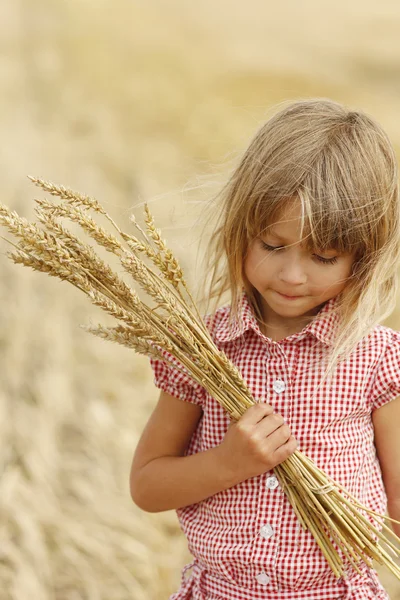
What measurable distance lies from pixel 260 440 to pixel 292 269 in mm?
352

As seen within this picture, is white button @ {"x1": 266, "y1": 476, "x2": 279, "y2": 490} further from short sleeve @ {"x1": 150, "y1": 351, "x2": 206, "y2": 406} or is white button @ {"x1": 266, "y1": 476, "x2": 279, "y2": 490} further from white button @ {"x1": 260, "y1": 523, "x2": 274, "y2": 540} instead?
short sleeve @ {"x1": 150, "y1": 351, "x2": 206, "y2": 406}

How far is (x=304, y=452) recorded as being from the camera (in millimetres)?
1993

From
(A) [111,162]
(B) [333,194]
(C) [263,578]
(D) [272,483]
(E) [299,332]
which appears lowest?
(C) [263,578]

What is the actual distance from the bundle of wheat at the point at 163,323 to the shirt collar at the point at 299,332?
0.14 m

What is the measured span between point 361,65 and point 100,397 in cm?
595

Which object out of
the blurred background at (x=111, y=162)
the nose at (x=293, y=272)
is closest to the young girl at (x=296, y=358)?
the nose at (x=293, y=272)

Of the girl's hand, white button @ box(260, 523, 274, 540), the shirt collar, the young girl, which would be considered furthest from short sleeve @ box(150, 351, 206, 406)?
white button @ box(260, 523, 274, 540)

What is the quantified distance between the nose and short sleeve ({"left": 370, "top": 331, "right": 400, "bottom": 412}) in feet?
0.97

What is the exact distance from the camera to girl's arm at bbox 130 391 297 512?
186 cm

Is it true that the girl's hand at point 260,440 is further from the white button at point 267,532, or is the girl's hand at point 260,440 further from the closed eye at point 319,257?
the closed eye at point 319,257

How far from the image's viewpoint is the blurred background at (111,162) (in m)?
3.56

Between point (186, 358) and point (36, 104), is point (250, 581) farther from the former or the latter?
point (36, 104)

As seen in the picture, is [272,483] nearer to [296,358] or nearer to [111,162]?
[296,358]

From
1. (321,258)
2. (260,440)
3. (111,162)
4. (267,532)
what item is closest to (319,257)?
(321,258)
